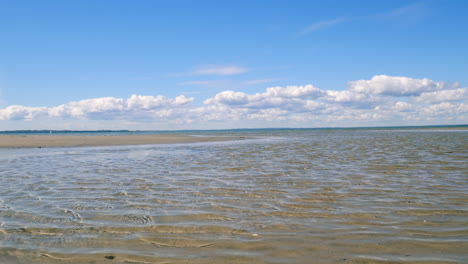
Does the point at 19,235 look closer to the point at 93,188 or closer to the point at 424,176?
the point at 93,188

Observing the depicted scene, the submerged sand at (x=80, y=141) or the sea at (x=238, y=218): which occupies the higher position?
the submerged sand at (x=80, y=141)

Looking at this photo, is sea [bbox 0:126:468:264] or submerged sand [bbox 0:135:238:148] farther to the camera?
submerged sand [bbox 0:135:238:148]

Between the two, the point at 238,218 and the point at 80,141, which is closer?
the point at 238,218

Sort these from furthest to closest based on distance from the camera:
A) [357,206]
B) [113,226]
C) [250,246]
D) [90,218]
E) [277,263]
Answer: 1. [357,206]
2. [90,218]
3. [113,226]
4. [250,246]
5. [277,263]

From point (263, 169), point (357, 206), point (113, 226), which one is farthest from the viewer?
point (263, 169)

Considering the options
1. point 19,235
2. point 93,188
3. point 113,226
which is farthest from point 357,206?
point 93,188

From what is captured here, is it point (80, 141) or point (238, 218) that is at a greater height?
point (80, 141)

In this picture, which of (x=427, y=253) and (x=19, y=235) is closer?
(x=427, y=253)

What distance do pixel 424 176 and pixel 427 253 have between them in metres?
7.31

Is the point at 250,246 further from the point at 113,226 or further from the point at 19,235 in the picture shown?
the point at 19,235

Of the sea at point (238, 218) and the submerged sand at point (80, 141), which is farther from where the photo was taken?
the submerged sand at point (80, 141)

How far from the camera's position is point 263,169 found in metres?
13.1

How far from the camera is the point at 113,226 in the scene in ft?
19.3

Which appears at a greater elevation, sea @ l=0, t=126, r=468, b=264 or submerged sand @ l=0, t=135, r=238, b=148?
submerged sand @ l=0, t=135, r=238, b=148
